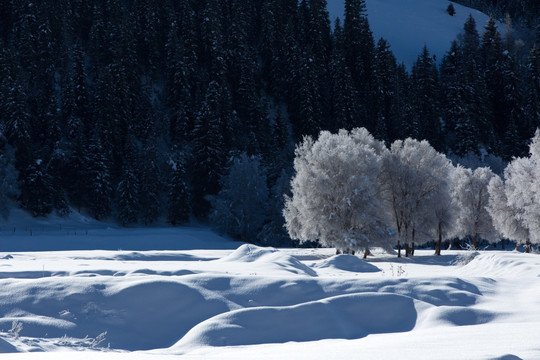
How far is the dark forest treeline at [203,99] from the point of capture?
→ 6519cm

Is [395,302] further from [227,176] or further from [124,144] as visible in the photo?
[124,144]

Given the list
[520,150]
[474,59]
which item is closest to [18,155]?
[520,150]

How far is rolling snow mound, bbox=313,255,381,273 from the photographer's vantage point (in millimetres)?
21547

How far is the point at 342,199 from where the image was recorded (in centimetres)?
4012

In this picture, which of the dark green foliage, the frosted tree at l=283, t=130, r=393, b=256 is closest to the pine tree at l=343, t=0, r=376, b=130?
the frosted tree at l=283, t=130, r=393, b=256

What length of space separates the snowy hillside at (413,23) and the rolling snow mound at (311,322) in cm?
13274

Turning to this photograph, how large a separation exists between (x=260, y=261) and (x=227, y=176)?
1995 inches

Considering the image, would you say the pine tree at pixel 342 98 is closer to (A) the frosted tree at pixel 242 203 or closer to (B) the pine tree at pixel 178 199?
(A) the frosted tree at pixel 242 203

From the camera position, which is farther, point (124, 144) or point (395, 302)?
point (124, 144)

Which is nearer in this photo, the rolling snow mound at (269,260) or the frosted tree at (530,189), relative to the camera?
the rolling snow mound at (269,260)

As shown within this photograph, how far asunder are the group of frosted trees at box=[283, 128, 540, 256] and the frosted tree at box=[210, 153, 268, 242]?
19059mm

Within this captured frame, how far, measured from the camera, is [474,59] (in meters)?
101

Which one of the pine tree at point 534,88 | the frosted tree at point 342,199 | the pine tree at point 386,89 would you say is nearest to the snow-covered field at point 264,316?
the frosted tree at point 342,199

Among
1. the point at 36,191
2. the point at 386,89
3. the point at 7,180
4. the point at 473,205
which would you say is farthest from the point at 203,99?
the point at 473,205
